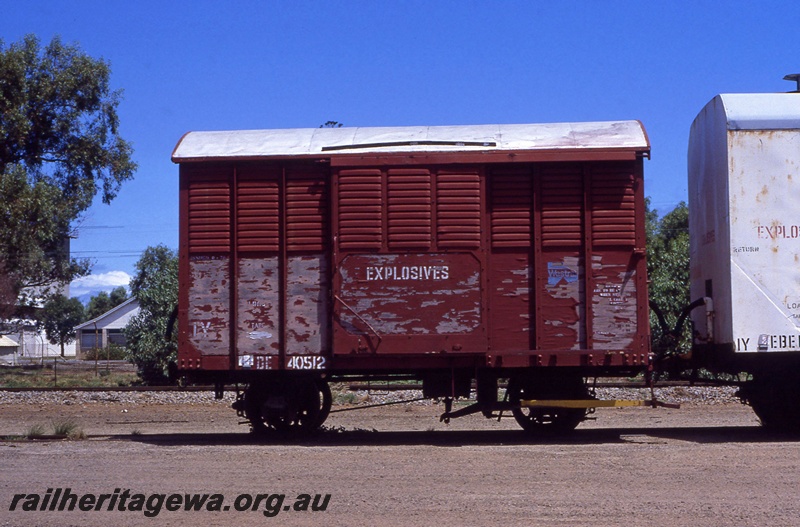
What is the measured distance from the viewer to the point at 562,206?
11.5 m

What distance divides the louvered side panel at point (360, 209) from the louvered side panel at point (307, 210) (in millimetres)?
283

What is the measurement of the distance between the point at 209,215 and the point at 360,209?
2.15 metres

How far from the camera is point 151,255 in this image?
99.0 m

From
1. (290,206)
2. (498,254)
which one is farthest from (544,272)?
(290,206)

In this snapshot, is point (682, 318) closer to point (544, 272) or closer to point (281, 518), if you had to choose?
point (544, 272)

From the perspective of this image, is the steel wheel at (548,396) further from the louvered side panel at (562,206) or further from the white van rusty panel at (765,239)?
the white van rusty panel at (765,239)

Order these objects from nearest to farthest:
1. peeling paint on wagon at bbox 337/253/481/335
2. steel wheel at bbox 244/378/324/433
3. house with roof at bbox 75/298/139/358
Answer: peeling paint on wagon at bbox 337/253/481/335
steel wheel at bbox 244/378/324/433
house with roof at bbox 75/298/139/358

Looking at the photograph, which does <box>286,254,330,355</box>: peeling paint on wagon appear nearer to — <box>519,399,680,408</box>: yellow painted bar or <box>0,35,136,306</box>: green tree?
<box>519,399,680,408</box>: yellow painted bar

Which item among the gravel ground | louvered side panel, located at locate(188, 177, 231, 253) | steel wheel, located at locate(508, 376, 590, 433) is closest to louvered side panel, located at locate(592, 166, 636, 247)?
steel wheel, located at locate(508, 376, 590, 433)

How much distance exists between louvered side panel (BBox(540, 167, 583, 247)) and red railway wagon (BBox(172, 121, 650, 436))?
2 centimetres

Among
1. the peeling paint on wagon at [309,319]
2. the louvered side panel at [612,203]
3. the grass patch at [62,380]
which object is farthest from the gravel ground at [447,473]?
the grass patch at [62,380]

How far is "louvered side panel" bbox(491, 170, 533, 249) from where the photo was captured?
1151cm

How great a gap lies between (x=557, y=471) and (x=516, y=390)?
9.39 feet

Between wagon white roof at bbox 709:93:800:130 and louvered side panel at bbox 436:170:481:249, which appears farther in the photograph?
louvered side panel at bbox 436:170:481:249
